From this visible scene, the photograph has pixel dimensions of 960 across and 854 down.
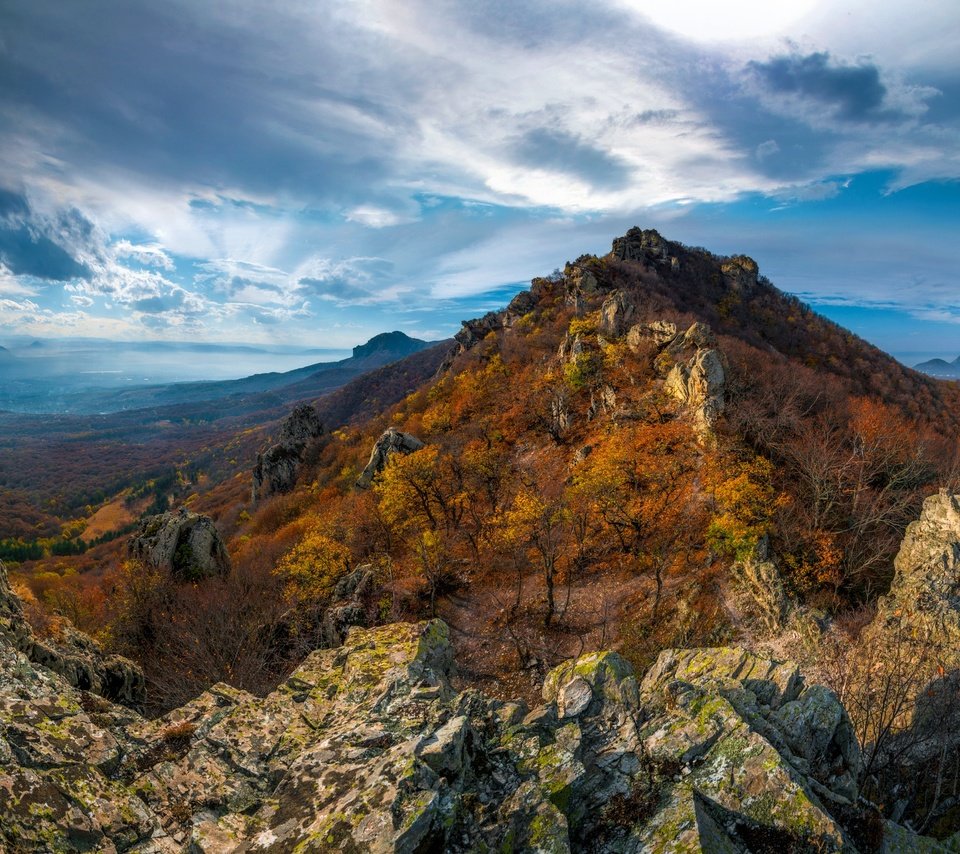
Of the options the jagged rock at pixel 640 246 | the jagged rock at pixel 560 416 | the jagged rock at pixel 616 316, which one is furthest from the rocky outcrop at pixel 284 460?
the jagged rock at pixel 640 246

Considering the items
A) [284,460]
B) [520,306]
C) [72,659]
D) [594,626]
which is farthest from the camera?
[520,306]

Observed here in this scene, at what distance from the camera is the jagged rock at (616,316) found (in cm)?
6197

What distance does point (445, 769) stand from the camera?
326 inches

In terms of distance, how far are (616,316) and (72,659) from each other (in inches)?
2383

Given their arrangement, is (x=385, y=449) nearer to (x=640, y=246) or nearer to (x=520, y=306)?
(x=520, y=306)

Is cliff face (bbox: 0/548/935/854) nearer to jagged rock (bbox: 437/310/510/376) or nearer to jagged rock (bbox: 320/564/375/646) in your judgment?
jagged rock (bbox: 320/564/375/646)

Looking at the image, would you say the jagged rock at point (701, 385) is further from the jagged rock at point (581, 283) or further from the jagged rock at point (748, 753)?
the jagged rock at point (581, 283)

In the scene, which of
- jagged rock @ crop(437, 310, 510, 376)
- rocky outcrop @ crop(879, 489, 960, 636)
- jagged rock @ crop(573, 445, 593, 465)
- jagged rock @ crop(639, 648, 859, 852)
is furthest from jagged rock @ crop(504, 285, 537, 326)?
jagged rock @ crop(639, 648, 859, 852)

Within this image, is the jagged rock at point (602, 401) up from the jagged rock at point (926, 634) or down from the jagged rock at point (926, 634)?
up

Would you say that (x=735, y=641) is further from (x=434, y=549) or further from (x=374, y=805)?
(x=374, y=805)

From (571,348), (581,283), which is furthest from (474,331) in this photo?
(571,348)

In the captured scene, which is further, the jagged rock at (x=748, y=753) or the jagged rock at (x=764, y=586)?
the jagged rock at (x=764, y=586)

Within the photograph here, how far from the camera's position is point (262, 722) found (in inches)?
440

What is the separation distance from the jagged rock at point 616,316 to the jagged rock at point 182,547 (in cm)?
5195
